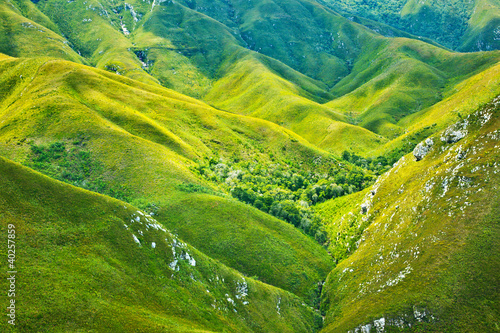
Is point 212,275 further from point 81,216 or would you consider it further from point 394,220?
point 394,220

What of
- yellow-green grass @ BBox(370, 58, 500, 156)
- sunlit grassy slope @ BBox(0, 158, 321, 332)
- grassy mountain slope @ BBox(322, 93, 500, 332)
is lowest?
sunlit grassy slope @ BBox(0, 158, 321, 332)

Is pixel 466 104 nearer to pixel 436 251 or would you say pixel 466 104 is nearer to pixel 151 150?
pixel 436 251

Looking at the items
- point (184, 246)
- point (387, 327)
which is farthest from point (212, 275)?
point (387, 327)

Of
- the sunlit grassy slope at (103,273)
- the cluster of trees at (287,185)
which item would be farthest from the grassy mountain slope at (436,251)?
the cluster of trees at (287,185)

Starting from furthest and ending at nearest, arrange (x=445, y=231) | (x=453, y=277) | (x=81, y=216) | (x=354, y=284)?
(x=354, y=284) → (x=445, y=231) → (x=453, y=277) → (x=81, y=216)

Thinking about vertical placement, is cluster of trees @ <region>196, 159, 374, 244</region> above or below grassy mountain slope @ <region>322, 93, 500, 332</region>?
above

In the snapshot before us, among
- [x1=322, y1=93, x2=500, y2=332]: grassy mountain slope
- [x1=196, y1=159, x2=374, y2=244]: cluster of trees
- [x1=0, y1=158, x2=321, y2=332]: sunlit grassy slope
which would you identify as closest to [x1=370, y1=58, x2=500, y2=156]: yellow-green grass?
[x1=196, y1=159, x2=374, y2=244]: cluster of trees

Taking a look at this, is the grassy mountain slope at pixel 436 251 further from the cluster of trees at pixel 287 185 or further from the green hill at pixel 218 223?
the cluster of trees at pixel 287 185

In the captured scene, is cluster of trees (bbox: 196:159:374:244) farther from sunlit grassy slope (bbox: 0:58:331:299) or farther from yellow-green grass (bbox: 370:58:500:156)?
yellow-green grass (bbox: 370:58:500:156)

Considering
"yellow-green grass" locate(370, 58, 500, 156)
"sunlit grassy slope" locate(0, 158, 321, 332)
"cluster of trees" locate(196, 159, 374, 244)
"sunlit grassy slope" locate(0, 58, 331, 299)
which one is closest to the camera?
"sunlit grassy slope" locate(0, 158, 321, 332)
